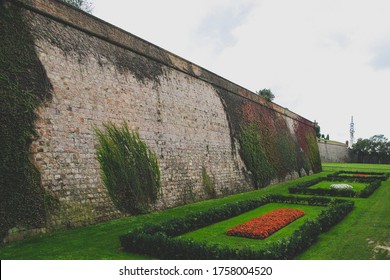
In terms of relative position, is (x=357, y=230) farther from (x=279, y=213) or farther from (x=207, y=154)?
(x=207, y=154)

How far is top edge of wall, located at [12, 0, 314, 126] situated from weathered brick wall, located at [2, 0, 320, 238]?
0.12 ft

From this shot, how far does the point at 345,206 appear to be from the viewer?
1177 cm

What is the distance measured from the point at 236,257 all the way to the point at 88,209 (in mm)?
5418

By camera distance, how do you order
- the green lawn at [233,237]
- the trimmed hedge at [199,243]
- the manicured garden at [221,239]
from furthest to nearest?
the green lawn at [233,237] → the manicured garden at [221,239] → the trimmed hedge at [199,243]

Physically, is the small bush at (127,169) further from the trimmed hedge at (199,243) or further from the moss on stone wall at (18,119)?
the trimmed hedge at (199,243)

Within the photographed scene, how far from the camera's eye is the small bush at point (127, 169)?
36.0 feet

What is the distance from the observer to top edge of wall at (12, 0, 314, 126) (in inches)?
406

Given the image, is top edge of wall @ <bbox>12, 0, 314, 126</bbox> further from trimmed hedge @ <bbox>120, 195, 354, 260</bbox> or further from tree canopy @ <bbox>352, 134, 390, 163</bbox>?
tree canopy @ <bbox>352, 134, 390, 163</bbox>

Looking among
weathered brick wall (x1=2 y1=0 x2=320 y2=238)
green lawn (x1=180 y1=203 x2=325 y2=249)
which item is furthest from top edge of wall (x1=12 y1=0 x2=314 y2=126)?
green lawn (x1=180 y1=203 x2=325 y2=249)

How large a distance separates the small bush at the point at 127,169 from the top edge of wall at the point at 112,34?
11.7 feet

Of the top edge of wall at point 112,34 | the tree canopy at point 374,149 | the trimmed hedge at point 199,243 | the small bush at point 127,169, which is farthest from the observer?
the tree canopy at point 374,149

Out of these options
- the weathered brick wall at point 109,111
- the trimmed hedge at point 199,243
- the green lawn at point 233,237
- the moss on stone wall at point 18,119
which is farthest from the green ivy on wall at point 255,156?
the moss on stone wall at point 18,119

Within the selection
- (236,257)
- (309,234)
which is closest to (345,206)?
(309,234)

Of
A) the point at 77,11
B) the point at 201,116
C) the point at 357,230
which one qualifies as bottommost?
the point at 357,230
